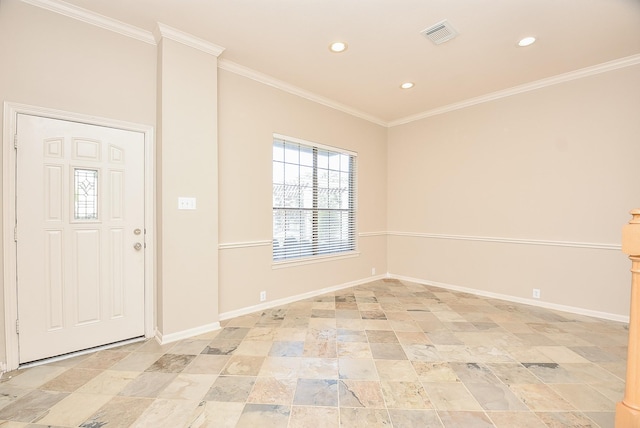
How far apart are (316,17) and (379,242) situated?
12.3ft

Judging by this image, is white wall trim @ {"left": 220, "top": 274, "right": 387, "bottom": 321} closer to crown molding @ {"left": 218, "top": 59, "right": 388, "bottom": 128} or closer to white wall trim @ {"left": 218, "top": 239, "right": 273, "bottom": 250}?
white wall trim @ {"left": 218, "top": 239, "right": 273, "bottom": 250}

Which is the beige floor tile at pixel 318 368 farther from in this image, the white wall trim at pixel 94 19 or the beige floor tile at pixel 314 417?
Answer: the white wall trim at pixel 94 19

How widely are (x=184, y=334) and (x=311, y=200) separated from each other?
237 cm

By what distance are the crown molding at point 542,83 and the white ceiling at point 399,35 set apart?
95mm

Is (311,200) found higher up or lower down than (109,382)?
higher up

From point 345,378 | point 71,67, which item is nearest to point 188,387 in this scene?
point 345,378

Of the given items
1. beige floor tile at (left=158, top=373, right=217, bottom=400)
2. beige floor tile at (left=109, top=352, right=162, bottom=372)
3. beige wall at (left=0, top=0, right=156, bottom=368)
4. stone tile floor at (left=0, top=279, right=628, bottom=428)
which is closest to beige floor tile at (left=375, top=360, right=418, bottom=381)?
stone tile floor at (left=0, top=279, right=628, bottom=428)

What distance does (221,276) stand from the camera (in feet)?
10.4

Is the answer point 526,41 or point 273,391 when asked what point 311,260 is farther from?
point 526,41

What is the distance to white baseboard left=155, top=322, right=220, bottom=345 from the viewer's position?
2.62 m

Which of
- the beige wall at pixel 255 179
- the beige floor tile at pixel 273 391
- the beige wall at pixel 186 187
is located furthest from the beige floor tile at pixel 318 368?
the beige wall at pixel 255 179

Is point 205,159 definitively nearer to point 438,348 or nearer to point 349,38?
point 349,38

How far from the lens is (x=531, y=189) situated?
3.73 meters

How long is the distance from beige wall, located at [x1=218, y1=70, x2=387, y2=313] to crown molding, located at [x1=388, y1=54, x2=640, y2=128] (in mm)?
1752
